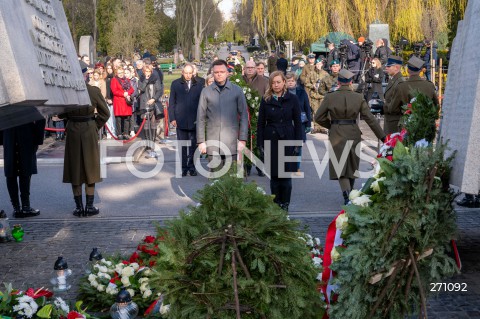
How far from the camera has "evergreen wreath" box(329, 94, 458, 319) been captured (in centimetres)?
427

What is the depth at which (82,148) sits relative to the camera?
9.48 metres

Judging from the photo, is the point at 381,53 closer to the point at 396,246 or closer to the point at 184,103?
the point at 184,103

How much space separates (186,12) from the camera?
285 ft

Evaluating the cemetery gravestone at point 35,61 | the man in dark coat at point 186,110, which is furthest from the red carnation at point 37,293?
the man in dark coat at point 186,110

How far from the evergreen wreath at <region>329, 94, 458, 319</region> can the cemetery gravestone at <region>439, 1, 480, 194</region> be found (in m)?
0.71

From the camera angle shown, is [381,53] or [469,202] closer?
[469,202]

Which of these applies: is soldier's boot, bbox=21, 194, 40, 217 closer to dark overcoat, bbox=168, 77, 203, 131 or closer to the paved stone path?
the paved stone path

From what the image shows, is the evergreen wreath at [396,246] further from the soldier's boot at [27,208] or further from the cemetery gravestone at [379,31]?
the cemetery gravestone at [379,31]

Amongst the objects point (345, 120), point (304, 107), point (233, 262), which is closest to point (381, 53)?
point (304, 107)

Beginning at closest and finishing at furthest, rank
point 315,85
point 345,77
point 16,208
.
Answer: point 345,77 < point 16,208 < point 315,85

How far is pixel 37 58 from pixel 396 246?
116 inches

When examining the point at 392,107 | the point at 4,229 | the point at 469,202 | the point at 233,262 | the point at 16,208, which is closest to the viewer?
the point at 233,262

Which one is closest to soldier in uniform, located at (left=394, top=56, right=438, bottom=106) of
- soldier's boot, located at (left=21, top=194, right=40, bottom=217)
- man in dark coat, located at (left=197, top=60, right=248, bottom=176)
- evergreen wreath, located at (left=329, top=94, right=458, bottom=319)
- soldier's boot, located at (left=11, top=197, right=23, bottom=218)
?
man in dark coat, located at (left=197, top=60, right=248, bottom=176)

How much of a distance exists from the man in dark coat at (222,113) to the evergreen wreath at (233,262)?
5770 millimetres
